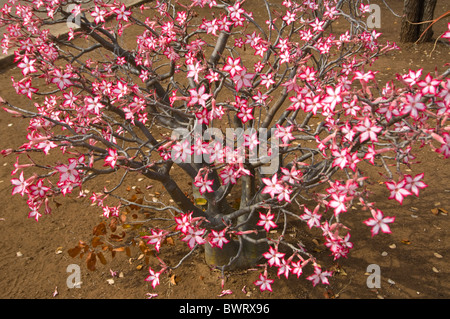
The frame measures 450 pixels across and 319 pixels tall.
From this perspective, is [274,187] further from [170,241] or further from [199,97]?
[170,241]

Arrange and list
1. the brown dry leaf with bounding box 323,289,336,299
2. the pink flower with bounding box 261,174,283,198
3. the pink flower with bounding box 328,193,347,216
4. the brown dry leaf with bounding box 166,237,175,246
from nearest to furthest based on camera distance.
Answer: the pink flower with bounding box 328,193,347,216
the pink flower with bounding box 261,174,283,198
the brown dry leaf with bounding box 323,289,336,299
the brown dry leaf with bounding box 166,237,175,246

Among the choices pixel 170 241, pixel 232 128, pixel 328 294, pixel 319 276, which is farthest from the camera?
pixel 170 241

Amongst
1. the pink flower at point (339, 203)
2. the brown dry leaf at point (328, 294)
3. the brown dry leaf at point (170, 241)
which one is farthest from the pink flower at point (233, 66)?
the brown dry leaf at point (328, 294)

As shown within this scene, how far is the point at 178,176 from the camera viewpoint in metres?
4.03

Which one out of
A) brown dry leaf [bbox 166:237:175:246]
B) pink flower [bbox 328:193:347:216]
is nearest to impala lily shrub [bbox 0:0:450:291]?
pink flower [bbox 328:193:347:216]

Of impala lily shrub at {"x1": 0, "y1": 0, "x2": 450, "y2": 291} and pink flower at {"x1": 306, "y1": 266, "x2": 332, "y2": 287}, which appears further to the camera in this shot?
pink flower at {"x1": 306, "y1": 266, "x2": 332, "y2": 287}

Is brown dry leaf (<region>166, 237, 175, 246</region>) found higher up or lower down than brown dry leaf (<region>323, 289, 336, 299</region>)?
lower down

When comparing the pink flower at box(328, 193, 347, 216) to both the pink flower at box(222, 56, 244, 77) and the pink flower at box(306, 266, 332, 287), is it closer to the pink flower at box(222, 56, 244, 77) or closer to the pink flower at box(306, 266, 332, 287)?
the pink flower at box(306, 266, 332, 287)

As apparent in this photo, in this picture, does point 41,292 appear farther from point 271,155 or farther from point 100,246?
point 271,155

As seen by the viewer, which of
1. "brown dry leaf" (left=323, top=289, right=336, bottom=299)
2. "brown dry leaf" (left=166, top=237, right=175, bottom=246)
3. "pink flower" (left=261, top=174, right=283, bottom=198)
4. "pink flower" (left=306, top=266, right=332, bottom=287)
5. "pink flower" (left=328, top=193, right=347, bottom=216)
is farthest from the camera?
"brown dry leaf" (left=166, top=237, right=175, bottom=246)

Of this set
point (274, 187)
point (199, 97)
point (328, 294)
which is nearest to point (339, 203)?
point (274, 187)

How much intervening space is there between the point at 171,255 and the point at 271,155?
4.61 feet

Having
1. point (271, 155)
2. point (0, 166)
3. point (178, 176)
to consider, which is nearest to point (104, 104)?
point (271, 155)

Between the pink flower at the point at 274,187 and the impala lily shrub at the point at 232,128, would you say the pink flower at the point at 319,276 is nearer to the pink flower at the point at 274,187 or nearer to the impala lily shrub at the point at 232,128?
the impala lily shrub at the point at 232,128
